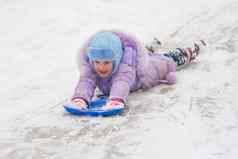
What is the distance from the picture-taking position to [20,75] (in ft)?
14.4

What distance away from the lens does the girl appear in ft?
10.7

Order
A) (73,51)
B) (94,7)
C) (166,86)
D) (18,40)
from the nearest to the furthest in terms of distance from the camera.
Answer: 1. (166,86)
2. (73,51)
3. (18,40)
4. (94,7)

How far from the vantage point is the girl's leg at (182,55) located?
156 inches

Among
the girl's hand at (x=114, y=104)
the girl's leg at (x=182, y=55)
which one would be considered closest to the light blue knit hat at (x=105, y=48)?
the girl's hand at (x=114, y=104)

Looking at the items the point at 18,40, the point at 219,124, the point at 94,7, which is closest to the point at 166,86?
the point at 219,124

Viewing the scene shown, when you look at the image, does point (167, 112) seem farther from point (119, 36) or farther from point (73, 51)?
point (73, 51)

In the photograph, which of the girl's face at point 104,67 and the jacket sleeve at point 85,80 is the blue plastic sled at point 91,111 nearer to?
the jacket sleeve at point 85,80

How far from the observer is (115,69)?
3.35 metres

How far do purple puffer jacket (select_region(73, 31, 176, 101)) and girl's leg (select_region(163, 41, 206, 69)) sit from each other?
28cm

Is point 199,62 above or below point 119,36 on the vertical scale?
below

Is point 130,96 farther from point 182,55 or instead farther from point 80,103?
point 182,55

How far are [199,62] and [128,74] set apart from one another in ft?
2.80

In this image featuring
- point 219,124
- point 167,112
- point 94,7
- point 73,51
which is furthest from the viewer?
point 94,7

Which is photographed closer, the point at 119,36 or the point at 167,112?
the point at 167,112
